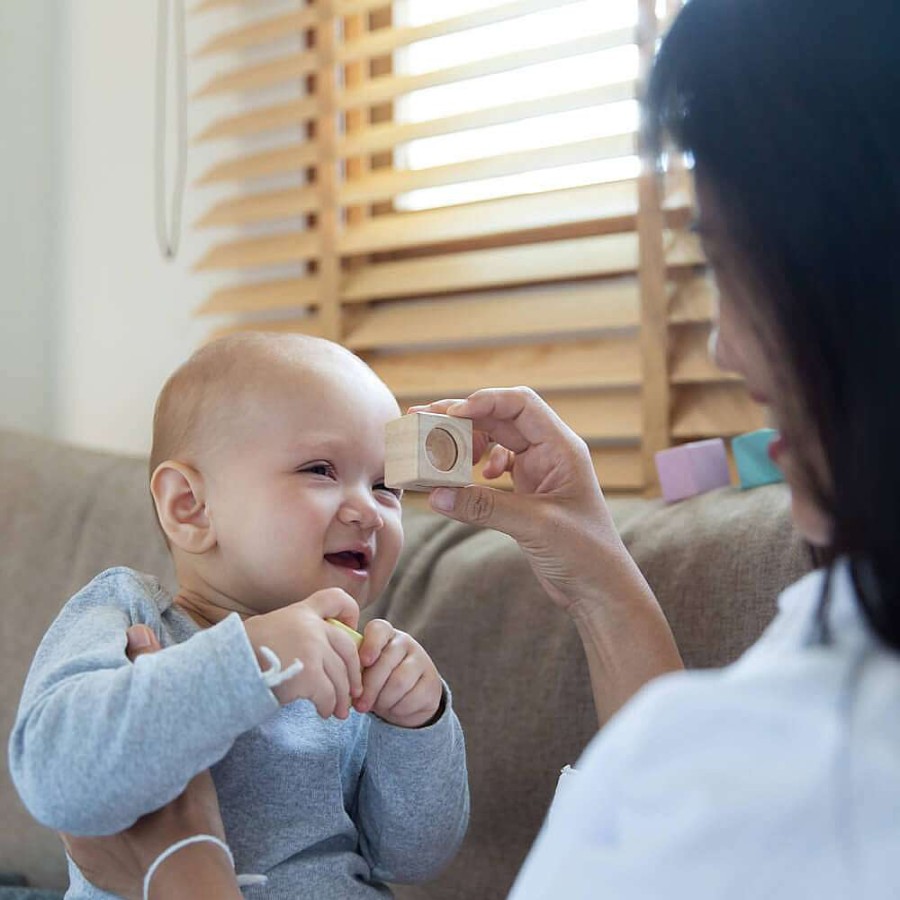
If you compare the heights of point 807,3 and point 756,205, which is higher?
point 807,3

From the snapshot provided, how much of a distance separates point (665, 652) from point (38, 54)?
2.29m

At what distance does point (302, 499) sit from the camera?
45.4 inches

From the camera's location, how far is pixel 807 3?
604 mm

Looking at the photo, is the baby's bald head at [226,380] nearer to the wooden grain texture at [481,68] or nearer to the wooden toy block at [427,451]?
the wooden toy block at [427,451]

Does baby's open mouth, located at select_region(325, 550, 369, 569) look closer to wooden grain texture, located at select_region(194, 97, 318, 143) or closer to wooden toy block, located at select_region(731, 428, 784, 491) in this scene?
wooden toy block, located at select_region(731, 428, 784, 491)

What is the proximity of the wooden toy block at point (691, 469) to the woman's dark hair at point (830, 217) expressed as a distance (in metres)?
0.98

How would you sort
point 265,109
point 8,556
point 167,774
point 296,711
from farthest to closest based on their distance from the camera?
point 265,109
point 8,556
point 296,711
point 167,774

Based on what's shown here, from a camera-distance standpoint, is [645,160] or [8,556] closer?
[645,160]

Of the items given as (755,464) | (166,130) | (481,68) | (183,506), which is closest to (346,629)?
(183,506)

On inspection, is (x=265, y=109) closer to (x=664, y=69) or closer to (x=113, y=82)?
(x=113, y=82)

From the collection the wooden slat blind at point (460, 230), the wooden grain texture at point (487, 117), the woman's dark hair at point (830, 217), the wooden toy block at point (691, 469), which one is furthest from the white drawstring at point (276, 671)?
the wooden grain texture at point (487, 117)

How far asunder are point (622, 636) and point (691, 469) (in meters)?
0.39

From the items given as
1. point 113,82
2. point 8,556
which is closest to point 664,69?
point 8,556

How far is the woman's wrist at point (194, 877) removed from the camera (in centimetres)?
96
